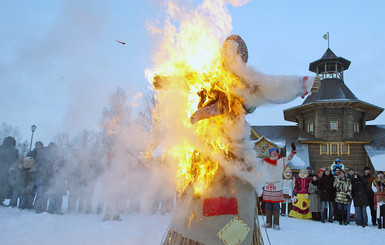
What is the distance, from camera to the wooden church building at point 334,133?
28450 mm

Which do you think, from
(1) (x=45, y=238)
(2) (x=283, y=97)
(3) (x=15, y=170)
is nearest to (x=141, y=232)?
(1) (x=45, y=238)

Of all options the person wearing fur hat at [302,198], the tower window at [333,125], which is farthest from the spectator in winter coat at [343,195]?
the tower window at [333,125]

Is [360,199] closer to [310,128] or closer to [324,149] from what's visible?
[324,149]

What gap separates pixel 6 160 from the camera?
848cm

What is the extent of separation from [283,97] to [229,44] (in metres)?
0.73

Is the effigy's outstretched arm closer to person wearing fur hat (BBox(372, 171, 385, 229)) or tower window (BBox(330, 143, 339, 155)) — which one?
person wearing fur hat (BBox(372, 171, 385, 229))

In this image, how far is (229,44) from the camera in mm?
2926

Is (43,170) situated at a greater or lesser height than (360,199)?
greater

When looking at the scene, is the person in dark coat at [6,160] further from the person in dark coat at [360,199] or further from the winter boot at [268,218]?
the person in dark coat at [360,199]

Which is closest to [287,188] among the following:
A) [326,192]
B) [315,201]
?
[315,201]

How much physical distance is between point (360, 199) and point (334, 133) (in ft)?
74.5

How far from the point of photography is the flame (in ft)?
9.37

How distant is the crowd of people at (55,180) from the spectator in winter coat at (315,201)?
473 cm

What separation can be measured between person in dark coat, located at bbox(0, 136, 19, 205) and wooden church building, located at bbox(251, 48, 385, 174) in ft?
69.1
